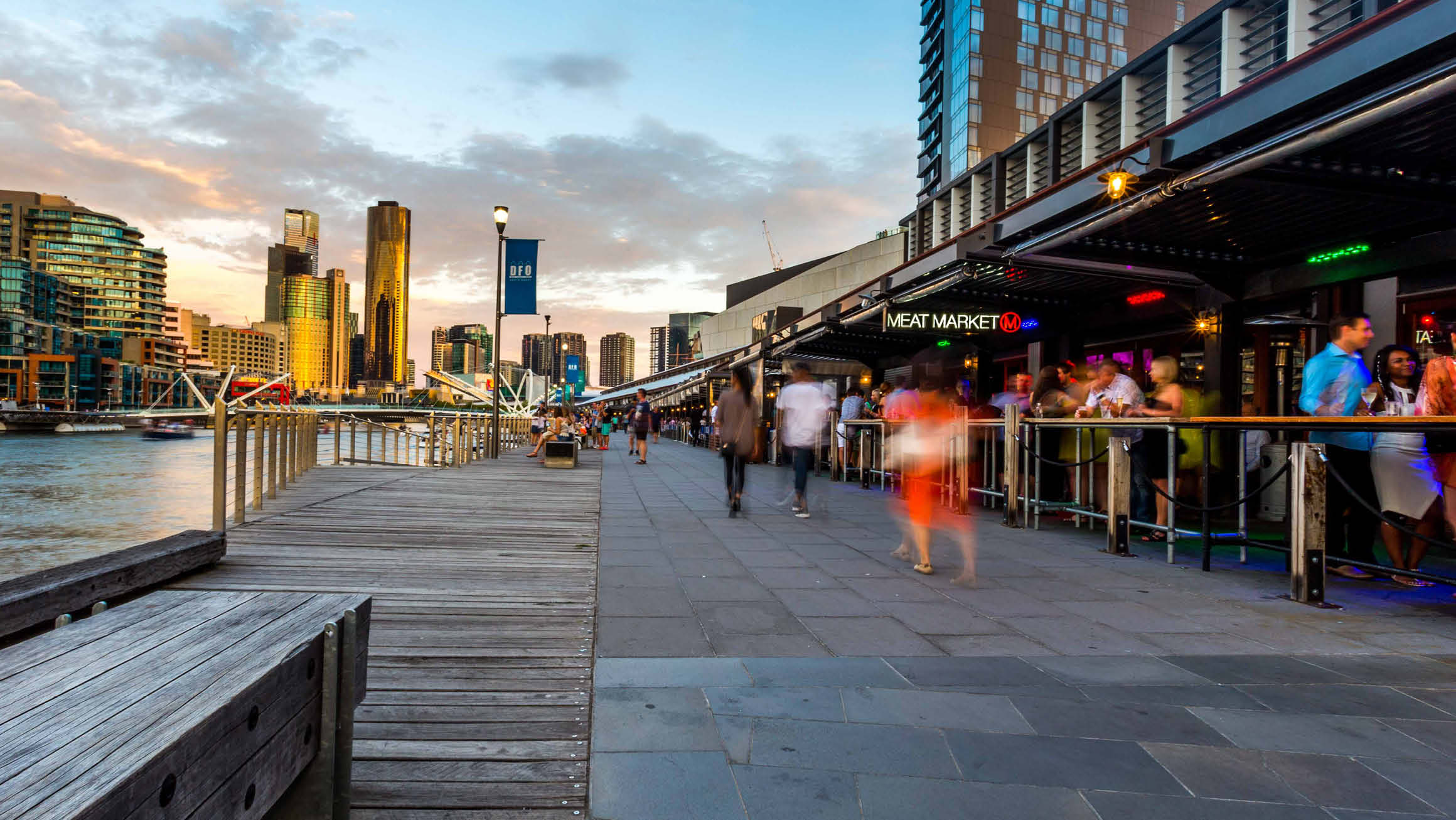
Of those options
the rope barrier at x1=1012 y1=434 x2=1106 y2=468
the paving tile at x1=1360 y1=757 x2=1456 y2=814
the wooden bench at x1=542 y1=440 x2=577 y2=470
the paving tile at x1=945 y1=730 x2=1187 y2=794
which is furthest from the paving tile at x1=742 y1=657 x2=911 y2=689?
the wooden bench at x1=542 y1=440 x2=577 y2=470

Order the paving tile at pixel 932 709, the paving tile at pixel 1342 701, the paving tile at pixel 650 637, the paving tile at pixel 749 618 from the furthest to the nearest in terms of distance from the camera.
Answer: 1. the paving tile at pixel 749 618
2. the paving tile at pixel 650 637
3. the paving tile at pixel 1342 701
4. the paving tile at pixel 932 709

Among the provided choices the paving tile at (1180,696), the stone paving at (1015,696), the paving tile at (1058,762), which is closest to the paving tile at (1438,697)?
the stone paving at (1015,696)

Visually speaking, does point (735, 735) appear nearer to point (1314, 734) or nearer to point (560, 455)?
point (1314, 734)

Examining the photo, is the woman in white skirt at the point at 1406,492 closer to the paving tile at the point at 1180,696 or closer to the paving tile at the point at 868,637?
the paving tile at the point at 1180,696

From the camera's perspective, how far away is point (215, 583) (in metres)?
4.67

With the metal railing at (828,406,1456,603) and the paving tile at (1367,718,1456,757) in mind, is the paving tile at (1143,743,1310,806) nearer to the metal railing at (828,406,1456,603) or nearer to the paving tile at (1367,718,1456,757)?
the paving tile at (1367,718,1456,757)

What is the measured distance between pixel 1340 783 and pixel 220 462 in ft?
25.0

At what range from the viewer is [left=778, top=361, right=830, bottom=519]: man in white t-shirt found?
9.49 m

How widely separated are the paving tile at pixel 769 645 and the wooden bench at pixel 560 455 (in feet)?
46.0

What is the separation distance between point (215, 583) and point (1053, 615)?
480cm

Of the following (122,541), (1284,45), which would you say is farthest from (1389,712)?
(1284,45)

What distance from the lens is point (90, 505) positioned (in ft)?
51.1

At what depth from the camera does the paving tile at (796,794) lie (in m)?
2.24

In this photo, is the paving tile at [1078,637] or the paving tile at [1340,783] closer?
the paving tile at [1340,783]
